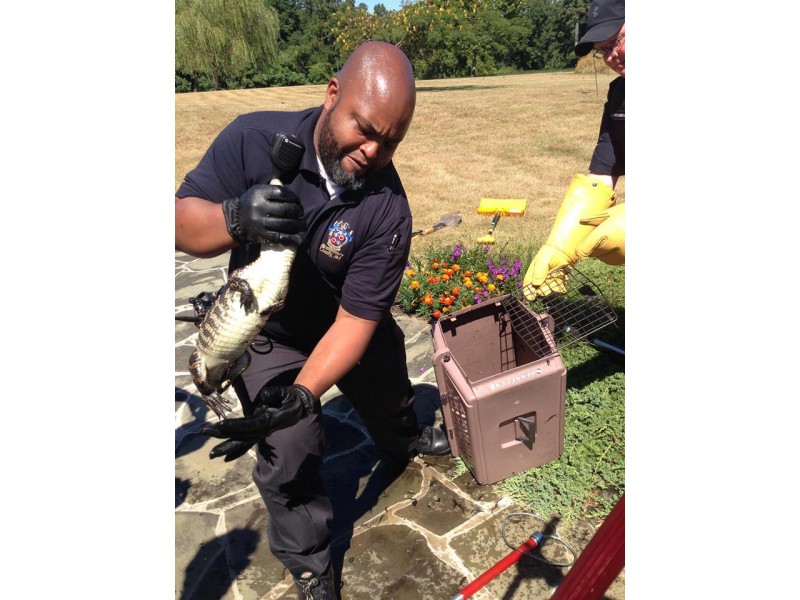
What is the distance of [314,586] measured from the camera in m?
2.66

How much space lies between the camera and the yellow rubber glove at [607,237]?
3234 millimetres

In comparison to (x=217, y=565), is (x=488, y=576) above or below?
above

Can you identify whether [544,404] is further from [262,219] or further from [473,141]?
[473,141]

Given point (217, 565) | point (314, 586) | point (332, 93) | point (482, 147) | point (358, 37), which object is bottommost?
point (217, 565)

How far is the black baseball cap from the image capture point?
125 inches

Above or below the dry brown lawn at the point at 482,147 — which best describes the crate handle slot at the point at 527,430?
below

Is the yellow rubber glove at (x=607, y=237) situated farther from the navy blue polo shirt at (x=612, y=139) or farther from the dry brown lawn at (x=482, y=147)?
the dry brown lawn at (x=482, y=147)

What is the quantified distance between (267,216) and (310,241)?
18.6 inches

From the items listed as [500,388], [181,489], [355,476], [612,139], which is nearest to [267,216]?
[500,388]

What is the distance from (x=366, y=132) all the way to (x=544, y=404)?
1.83 meters

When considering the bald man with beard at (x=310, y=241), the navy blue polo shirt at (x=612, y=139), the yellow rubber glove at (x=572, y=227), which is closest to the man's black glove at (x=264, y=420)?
the bald man with beard at (x=310, y=241)

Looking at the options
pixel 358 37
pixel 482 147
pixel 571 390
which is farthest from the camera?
pixel 358 37

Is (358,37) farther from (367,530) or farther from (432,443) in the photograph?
(367,530)

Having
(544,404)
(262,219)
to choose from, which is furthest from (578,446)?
(262,219)
